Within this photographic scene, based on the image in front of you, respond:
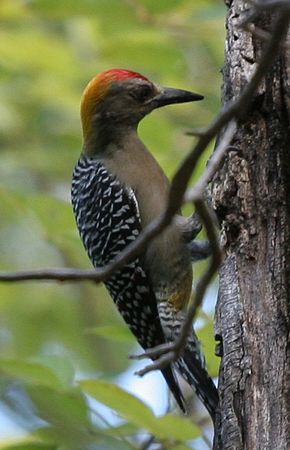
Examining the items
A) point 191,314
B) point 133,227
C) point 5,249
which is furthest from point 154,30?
point 5,249

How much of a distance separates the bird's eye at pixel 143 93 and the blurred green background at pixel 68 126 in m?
0.09

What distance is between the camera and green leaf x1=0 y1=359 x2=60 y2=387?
12.5ft

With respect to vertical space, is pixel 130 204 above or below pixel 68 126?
below

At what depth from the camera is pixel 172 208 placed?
2082 millimetres

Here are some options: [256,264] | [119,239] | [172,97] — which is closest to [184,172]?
[256,264]

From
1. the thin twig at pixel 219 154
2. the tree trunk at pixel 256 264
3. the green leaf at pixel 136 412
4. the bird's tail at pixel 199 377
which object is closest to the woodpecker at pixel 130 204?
the bird's tail at pixel 199 377

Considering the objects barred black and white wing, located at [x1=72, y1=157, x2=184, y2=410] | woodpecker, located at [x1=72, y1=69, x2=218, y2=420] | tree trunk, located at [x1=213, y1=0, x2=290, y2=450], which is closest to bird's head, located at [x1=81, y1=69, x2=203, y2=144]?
woodpecker, located at [x1=72, y1=69, x2=218, y2=420]

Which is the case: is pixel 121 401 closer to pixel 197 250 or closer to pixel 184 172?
pixel 197 250

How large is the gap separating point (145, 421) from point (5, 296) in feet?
13.3

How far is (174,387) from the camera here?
4625 mm

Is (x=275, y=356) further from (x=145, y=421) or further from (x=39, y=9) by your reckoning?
(x=39, y=9)

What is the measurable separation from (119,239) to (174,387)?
91 centimetres

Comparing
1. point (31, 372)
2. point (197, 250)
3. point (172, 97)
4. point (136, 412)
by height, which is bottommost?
point (136, 412)

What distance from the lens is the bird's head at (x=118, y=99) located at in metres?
5.52
